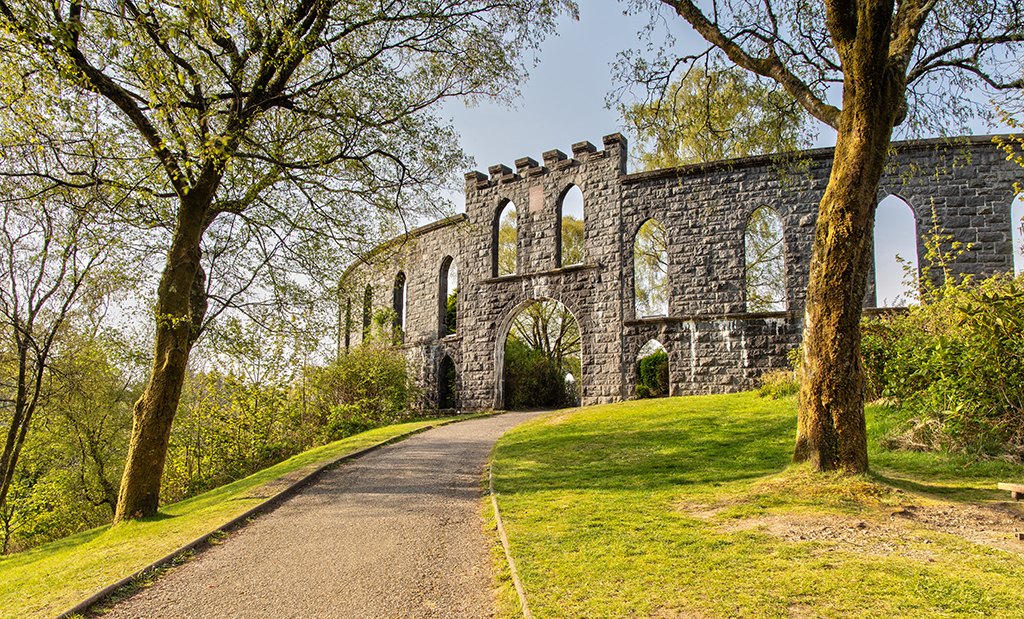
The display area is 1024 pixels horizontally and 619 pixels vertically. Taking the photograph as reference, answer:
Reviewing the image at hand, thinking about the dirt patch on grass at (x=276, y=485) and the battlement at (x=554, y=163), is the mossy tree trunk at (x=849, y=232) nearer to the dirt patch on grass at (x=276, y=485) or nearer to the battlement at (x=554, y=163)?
the dirt patch on grass at (x=276, y=485)

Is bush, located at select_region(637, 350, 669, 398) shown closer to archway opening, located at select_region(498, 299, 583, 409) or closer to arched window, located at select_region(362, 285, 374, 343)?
archway opening, located at select_region(498, 299, 583, 409)

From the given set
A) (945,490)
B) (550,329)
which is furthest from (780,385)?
(550,329)

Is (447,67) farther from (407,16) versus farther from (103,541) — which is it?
(103,541)

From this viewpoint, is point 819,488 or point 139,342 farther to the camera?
point 139,342

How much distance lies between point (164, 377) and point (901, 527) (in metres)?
8.38

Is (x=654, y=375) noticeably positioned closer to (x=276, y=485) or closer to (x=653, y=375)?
(x=653, y=375)

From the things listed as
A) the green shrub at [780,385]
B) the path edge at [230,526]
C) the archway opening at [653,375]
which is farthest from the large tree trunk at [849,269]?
the archway opening at [653,375]

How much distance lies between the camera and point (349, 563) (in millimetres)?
4727

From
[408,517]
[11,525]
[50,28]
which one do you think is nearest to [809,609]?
[408,517]

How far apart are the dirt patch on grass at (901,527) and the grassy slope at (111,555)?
491cm

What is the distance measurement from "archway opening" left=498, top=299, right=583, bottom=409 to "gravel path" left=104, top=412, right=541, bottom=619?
1000cm

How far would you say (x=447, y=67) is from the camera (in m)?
10.3

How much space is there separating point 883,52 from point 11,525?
771 inches

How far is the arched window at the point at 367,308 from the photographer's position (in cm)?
1192
